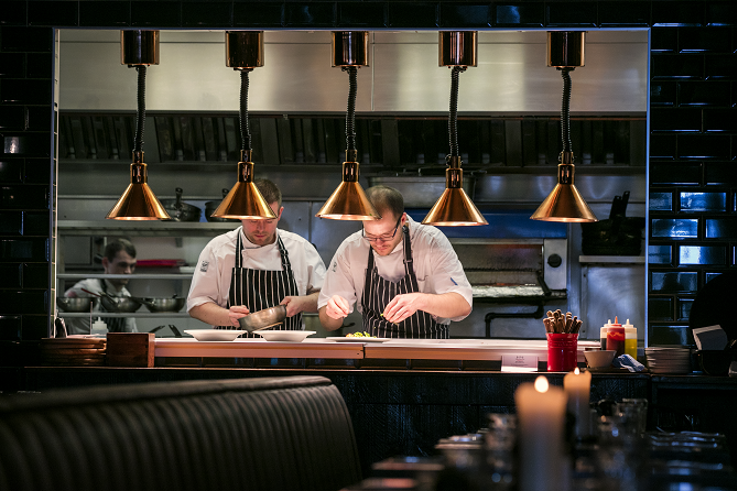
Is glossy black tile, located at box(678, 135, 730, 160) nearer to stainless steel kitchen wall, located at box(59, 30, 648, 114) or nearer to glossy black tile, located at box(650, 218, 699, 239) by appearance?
glossy black tile, located at box(650, 218, 699, 239)

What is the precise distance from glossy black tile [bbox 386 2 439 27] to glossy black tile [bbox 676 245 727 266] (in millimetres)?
1679

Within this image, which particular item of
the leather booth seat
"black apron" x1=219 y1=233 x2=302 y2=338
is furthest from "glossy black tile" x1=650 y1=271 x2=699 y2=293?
"black apron" x1=219 y1=233 x2=302 y2=338

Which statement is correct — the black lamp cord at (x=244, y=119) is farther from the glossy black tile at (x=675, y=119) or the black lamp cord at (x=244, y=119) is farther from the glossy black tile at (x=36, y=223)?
the glossy black tile at (x=675, y=119)

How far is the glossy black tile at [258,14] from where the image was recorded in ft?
13.2

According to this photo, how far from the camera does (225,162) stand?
21.6 ft

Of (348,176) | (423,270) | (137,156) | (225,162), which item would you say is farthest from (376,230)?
(225,162)

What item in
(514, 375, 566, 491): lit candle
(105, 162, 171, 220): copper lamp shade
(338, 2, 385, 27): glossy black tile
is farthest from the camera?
(338, 2, 385, 27): glossy black tile

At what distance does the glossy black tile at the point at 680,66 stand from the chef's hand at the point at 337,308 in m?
2.03

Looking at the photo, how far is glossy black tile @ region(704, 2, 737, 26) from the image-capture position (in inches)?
154

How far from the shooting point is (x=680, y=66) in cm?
392

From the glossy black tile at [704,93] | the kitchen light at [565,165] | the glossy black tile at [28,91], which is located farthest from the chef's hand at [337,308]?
the glossy black tile at [704,93]

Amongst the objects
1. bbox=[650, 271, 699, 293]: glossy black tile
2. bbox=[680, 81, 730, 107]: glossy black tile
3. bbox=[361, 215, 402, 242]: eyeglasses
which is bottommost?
bbox=[650, 271, 699, 293]: glossy black tile

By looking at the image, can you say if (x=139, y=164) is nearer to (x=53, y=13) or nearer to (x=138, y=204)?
(x=138, y=204)

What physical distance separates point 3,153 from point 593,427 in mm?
3300
